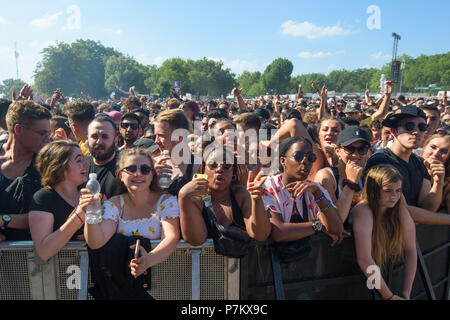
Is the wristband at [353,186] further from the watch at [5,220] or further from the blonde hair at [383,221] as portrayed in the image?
the watch at [5,220]

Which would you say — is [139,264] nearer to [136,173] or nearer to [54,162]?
[136,173]

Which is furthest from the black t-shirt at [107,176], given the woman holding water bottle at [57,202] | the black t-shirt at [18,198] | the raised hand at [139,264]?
the raised hand at [139,264]

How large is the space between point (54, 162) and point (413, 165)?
11.1 feet

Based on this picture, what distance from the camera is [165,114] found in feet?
11.6

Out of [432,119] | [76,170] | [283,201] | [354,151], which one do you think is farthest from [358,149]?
[432,119]

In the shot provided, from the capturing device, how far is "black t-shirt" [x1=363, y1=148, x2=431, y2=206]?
3.05 m

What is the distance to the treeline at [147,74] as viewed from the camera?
7600 centimetres

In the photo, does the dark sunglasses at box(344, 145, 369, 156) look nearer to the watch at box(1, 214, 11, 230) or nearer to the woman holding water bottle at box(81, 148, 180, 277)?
the woman holding water bottle at box(81, 148, 180, 277)

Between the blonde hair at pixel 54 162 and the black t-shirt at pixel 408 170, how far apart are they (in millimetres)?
2655

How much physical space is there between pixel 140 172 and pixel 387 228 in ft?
6.86

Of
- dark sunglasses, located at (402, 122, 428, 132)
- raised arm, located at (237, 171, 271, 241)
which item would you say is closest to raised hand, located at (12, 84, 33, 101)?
raised arm, located at (237, 171, 271, 241)

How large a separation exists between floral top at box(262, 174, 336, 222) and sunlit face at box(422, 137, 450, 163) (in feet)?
5.51

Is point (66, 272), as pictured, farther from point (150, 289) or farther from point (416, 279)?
point (416, 279)

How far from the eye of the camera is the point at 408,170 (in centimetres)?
317
